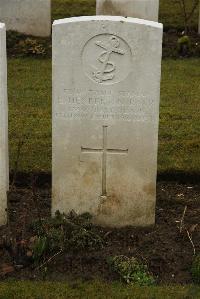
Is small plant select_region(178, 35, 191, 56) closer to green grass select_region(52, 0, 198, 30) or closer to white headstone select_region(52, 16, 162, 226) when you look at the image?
green grass select_region(52, 0, 198, 30)

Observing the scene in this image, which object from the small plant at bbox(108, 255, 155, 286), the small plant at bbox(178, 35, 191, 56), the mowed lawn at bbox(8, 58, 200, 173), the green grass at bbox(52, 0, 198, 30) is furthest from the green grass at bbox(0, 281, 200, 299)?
the green grass at bbox(52, 0, 198, 30)

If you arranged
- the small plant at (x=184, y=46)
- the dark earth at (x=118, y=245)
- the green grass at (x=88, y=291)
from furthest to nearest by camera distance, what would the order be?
the small plant at (x=184, y=46), the dark earth at (x=118, y=245), the green grass at (x=88, y=291)

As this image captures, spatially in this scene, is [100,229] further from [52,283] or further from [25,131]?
[25,131]

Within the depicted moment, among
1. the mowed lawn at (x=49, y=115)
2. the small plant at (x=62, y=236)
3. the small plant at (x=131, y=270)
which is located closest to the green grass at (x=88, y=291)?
the small plant at (x=131, y=270)

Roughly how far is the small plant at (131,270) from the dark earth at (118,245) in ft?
0.22

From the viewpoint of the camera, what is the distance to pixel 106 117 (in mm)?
6016

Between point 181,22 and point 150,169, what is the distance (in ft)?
24.7

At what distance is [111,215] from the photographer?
624 centimetres

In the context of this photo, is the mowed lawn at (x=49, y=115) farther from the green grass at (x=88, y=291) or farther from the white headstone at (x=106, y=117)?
the green grass at (x=88, y=291)

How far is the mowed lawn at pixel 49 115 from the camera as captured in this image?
7648mm

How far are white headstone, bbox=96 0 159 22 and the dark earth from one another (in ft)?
19.2

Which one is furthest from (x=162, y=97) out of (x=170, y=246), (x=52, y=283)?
(x=52, y=283)

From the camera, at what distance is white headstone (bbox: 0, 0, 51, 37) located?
40.5 feet

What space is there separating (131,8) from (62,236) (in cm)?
718
